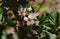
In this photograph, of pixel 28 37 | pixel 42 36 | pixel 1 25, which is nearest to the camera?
pixel 1 25

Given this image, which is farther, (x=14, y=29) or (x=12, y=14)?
(x=12, y=14)

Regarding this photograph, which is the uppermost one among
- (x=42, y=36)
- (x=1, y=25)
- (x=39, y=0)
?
(x=39, y=0)

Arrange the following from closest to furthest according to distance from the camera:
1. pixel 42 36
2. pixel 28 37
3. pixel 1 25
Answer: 1. pixel 1 25
2. pixel 28 37
3. pixel 42 36

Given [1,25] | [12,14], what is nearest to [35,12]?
[12,14]

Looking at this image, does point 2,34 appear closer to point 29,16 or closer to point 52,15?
point 29,16

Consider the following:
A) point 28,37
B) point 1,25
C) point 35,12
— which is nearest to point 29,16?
point 35,12

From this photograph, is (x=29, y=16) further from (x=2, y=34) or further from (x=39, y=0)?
(x=2, y=34)

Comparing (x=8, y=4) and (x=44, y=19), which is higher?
(x=8, y=4)

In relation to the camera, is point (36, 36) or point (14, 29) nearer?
point (14, 29)

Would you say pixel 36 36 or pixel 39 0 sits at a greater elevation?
pixel 39 0
